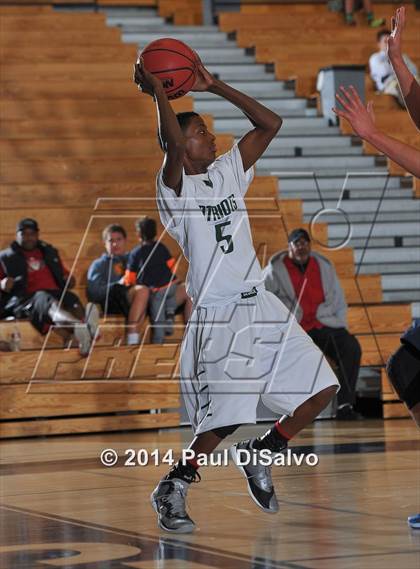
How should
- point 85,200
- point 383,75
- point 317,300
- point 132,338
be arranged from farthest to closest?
point 383,75 → point 85,200 → point 317,300 → point 132,338

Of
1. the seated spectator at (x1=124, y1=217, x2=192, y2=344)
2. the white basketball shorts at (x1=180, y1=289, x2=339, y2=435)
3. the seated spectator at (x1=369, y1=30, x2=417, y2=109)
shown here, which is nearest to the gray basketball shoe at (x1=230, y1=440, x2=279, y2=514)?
the white basketball shorts at (x1=180, y1=289, x2=339, y2=435)

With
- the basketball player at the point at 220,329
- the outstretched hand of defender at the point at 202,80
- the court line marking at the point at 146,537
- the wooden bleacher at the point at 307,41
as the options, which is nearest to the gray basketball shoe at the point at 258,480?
the basketball player at the point at 220,329

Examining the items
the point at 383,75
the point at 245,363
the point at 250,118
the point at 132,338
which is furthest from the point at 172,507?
the point at 383,75

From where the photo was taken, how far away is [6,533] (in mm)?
4914

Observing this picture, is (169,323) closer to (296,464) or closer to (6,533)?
(296,464)

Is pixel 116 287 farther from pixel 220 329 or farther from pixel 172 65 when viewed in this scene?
pixel 220 329

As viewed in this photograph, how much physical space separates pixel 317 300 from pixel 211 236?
514 cm

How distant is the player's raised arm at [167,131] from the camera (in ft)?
15.8

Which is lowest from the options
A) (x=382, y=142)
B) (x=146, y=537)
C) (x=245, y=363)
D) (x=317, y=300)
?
(x=146, y=537)

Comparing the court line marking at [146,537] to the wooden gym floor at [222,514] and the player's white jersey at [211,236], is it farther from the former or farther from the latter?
the player's white jersey at [211,236]

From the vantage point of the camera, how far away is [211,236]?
4926 mm

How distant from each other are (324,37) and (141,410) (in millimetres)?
7089

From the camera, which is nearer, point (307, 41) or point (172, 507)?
point (172, 507)

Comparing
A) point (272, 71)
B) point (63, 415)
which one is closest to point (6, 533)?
point (63, 415)
